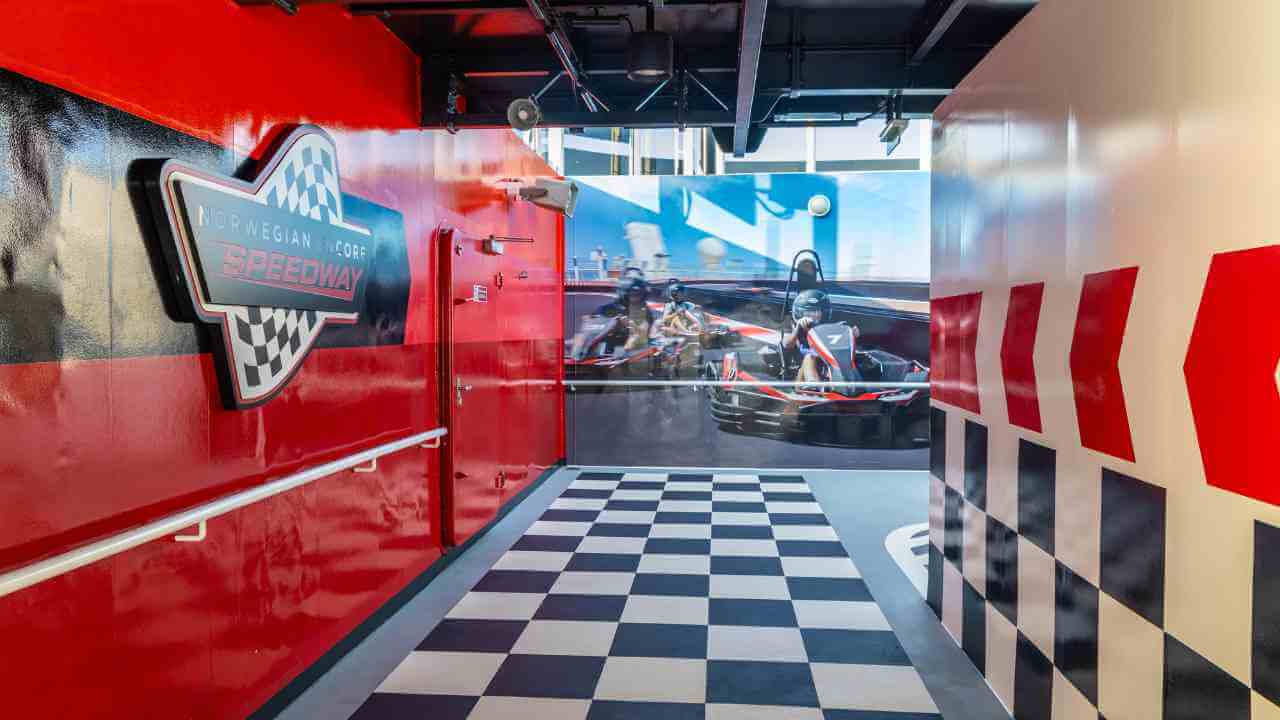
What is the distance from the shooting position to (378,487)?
333 centimetres

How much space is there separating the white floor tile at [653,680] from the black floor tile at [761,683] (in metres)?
0.05

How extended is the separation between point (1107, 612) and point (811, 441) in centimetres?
Answer: 500

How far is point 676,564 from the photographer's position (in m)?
4.11

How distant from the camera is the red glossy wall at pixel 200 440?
65.4 inches

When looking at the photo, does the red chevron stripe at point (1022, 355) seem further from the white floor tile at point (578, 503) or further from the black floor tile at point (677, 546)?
the white floor tile at point (578, 503)

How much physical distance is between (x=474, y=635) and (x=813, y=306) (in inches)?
181

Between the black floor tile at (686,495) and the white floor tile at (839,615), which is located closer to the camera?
the white floor tile at (839,615)

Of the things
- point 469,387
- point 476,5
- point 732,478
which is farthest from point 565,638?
point 732,478

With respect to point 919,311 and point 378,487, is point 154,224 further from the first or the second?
point 919,311

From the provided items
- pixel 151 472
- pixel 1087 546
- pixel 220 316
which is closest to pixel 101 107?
pixel 220 316

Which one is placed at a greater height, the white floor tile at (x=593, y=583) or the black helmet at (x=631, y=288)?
the black helmet at (x=631, y=288)

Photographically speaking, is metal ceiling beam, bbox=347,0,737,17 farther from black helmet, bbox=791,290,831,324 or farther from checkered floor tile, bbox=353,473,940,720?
black helmet, bbox=791,290,831,324

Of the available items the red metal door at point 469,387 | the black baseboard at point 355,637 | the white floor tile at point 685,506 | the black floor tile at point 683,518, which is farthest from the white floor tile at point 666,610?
the white floor tile at point 685,506

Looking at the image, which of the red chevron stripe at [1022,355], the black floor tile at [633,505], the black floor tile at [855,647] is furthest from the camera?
the black floor tile at [633,505]
